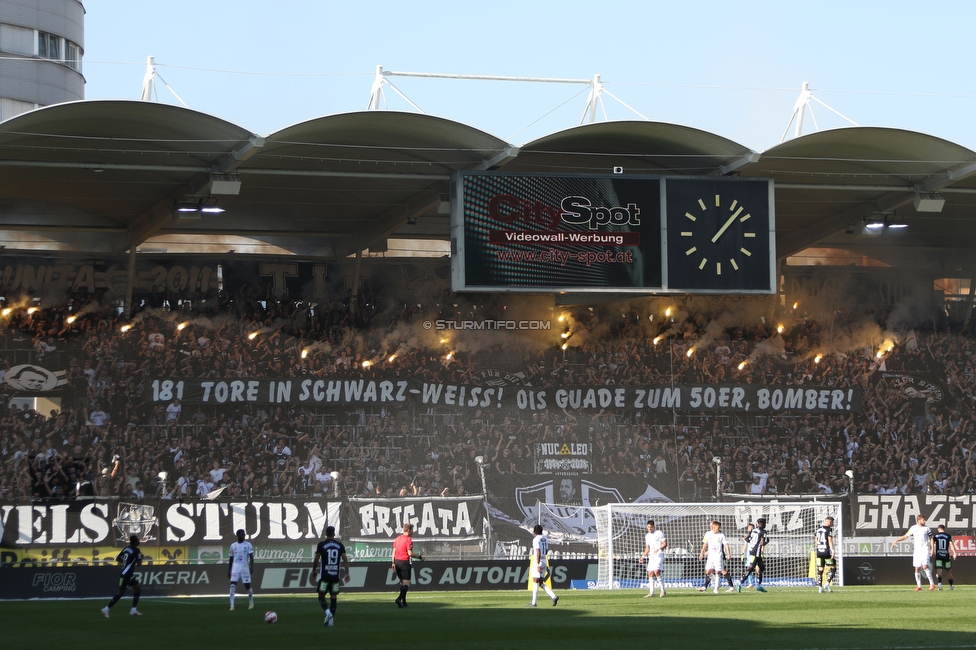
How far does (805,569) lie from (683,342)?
949cm

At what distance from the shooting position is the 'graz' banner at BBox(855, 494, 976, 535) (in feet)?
104

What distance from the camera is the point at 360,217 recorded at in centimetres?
3525

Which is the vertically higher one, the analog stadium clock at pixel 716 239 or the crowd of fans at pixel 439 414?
the analog stadium clock at pixel 716 239

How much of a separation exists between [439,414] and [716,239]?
9.87 meters

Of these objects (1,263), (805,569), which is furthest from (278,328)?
(805,569)

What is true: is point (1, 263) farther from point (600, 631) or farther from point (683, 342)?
point (600, 631)

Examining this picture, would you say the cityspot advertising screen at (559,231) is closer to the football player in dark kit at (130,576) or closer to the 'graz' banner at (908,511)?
the 'graz' banner at (908,511)
